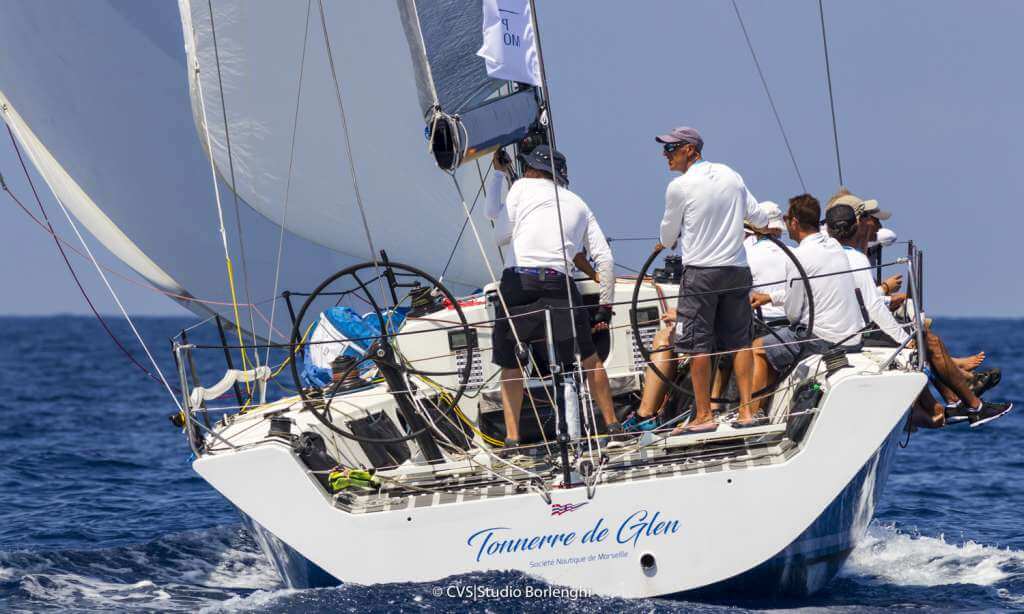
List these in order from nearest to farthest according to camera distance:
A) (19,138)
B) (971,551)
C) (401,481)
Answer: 1. (401,481)
2. (971,551)
3. (19,138)

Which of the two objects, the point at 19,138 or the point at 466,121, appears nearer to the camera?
the point at 466,121

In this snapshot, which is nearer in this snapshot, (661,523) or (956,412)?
(661,523)

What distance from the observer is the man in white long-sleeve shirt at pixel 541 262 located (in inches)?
218

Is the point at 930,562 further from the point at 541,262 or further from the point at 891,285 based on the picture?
the point at 541,262

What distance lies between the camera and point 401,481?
5535mm

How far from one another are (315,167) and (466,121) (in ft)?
12.5

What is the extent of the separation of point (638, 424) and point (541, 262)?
1.07 m

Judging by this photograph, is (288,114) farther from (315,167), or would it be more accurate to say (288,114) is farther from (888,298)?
(888,298)

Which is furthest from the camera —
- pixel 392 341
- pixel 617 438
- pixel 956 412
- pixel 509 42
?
pixel 956 412

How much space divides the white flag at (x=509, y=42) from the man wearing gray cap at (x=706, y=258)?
0.89 metres

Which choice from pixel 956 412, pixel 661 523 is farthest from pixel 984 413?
pixel 661 523

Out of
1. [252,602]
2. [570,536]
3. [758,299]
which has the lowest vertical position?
[252,602]

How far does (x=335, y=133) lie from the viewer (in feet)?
30.7

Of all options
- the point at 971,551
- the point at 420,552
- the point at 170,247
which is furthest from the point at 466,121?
the point at 170,247
